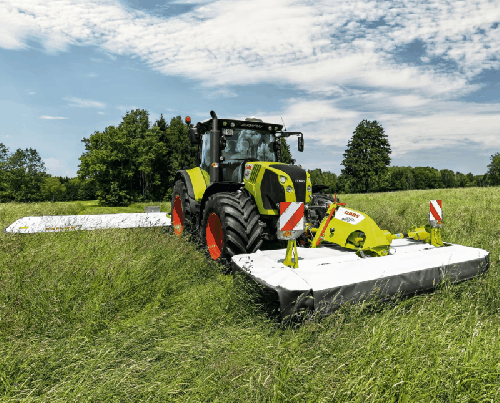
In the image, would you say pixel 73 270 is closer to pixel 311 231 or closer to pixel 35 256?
pixel 35 256

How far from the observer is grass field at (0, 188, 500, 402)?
2123 mm

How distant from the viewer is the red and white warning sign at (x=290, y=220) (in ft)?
11.8

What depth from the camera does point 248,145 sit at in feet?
20.4

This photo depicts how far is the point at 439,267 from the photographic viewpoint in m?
3.64

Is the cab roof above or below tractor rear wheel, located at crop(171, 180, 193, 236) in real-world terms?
above

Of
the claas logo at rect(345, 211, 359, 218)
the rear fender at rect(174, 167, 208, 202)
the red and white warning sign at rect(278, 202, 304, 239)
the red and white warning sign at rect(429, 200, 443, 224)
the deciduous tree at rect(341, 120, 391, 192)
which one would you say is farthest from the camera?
the deciduous tree at rect(341, 120, 391, 192)

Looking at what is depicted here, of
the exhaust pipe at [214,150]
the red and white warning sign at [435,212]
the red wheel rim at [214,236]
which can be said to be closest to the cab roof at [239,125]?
the exhaust pipe at [214,150]

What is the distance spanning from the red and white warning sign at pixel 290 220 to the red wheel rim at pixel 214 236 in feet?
5.55

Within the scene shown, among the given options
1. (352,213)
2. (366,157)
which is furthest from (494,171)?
(352,213)

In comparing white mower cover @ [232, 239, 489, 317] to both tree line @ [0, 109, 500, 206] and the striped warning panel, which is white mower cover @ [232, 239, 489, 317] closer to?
the striped warning panel

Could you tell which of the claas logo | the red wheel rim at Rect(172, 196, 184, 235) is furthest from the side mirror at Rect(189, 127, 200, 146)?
the claas logo

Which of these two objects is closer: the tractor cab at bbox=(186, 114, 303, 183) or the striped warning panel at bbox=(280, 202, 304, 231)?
the striped warning panel at bbox=(280, 202, 304, 231)

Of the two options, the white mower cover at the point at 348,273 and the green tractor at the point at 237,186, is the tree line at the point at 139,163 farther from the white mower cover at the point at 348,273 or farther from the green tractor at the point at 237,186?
the white mower cover at the point at 348,273

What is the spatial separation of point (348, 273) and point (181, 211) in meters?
5.08
